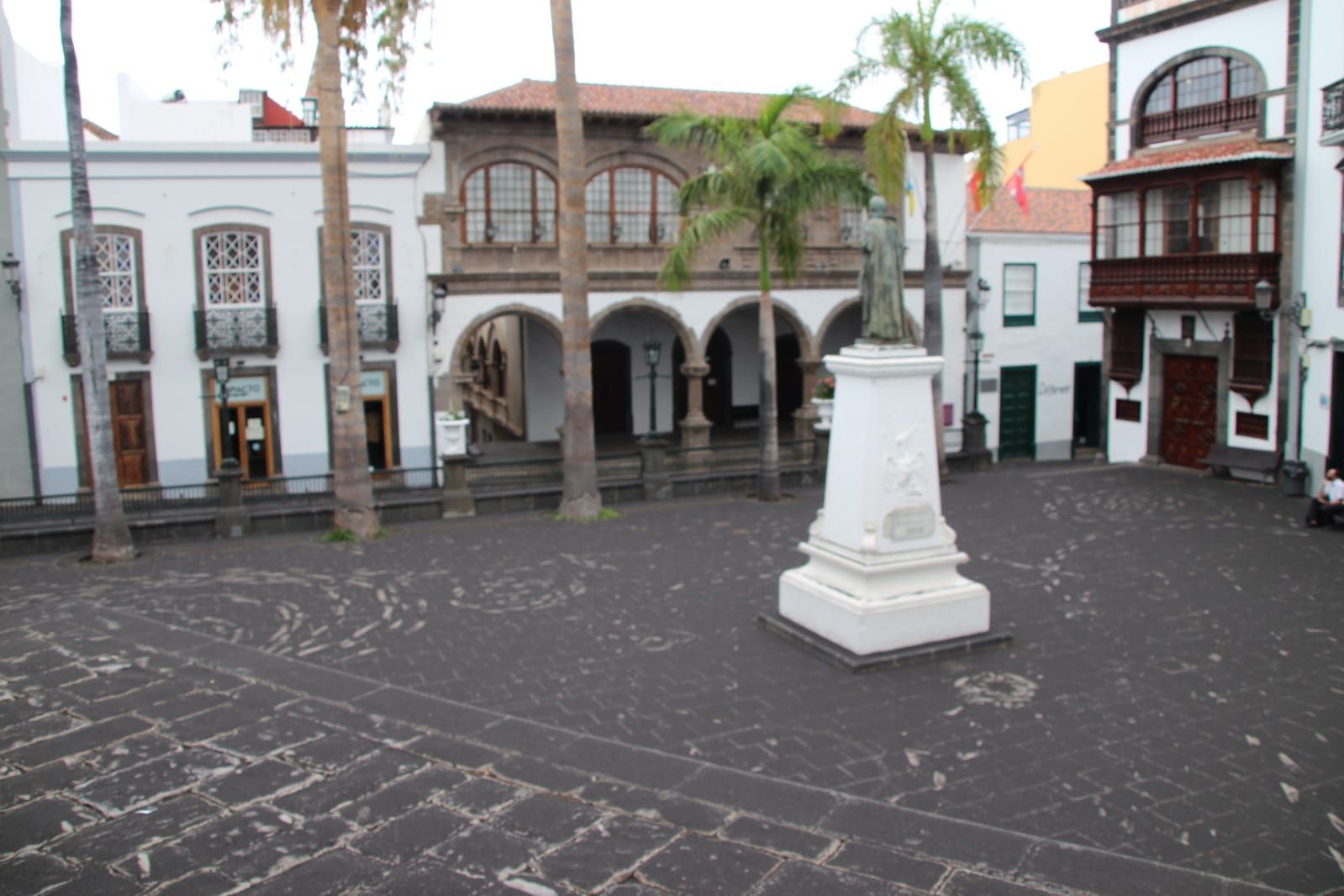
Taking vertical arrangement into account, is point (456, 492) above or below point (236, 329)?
below

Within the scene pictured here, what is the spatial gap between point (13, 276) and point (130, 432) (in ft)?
10.4

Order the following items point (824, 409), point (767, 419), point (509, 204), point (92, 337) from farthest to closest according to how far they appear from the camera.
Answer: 1. point (824, 409)
2. point (509, 204)
3. point (767, 419)
4. point (92, 337)

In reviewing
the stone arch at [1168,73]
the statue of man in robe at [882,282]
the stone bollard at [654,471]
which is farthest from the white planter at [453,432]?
the stone arch at [1168,73]

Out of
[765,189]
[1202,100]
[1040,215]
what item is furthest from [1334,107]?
[1040,215]

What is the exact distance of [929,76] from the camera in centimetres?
1789

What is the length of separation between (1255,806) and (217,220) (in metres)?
18.4

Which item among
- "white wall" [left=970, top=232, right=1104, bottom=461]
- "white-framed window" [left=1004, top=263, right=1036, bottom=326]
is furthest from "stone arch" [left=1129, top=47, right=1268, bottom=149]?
"white-framed window" [left=1004, top=263, right=1036, bottom=326]

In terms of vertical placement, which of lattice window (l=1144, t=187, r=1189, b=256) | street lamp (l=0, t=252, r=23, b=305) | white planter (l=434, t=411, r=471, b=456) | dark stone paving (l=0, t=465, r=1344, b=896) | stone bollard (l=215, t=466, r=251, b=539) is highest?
lattice window (l=1144, t=187, r=1189, b=256)

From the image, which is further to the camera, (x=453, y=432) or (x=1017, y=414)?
(x=1017, y=414)

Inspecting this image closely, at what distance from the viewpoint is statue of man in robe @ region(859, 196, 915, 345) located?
383 inches

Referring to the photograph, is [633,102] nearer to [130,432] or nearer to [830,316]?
Result: [830,316]

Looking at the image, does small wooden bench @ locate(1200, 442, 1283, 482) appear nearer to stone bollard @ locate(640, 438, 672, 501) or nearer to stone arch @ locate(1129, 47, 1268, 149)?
stone arch @ locate(1129, 47, 1268, 149)

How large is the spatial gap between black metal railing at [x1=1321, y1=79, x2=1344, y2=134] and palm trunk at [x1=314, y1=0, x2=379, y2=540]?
1402 cm

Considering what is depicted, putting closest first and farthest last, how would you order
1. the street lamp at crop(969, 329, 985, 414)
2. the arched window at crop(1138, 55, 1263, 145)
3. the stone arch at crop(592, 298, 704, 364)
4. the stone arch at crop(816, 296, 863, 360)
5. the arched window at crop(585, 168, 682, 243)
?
the arched window at crop(1138, 55, 1263, 145), the arched window at crop(585, 168, 682, 243), the stone arch at crop(592, 298, 704, 364), the stone arch at crop(816, 296, 863, 360), the street lamp at crop(969, 329, 985, 414)
